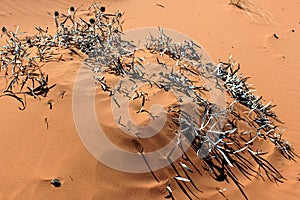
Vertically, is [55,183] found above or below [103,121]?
below

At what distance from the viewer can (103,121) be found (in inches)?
102

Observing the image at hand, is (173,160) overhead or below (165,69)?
below

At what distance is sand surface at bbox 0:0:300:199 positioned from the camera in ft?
7.32

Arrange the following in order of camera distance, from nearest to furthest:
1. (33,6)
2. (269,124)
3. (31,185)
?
(31,185)
(269,124)
(33,6)

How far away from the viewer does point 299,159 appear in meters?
2.95

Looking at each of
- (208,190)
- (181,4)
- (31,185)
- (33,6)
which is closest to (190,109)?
(208,190)

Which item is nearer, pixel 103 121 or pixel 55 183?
pixel 55 183

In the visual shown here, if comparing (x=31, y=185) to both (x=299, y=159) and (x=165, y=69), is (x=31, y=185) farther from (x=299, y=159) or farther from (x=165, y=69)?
(x=299, y=159)

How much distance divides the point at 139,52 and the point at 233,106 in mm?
1266

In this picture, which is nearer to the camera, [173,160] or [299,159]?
[173,160]

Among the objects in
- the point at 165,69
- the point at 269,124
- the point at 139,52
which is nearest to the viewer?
the point at 269,124

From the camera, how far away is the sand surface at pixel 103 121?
7.32 feet

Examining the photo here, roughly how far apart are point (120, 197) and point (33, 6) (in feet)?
14.2

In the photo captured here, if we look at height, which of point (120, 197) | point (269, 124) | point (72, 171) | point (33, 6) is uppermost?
point (33, 6)
